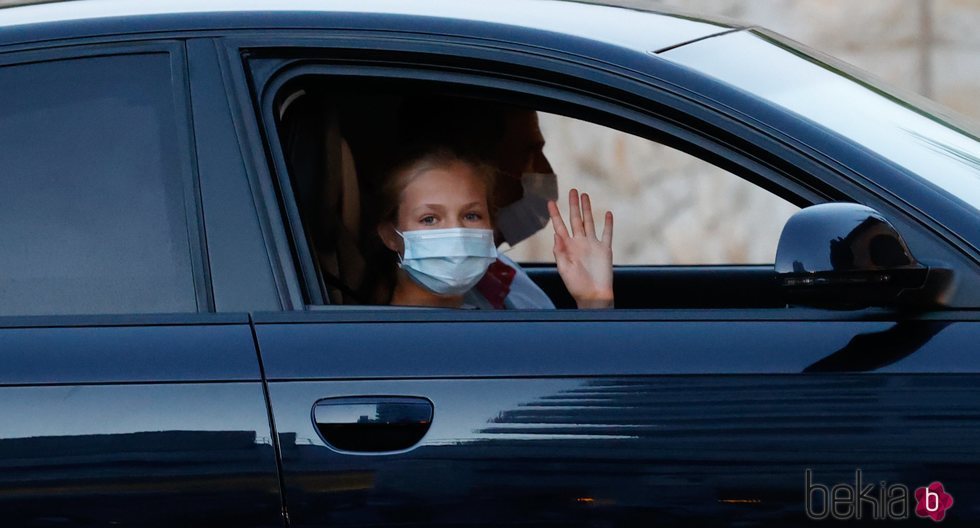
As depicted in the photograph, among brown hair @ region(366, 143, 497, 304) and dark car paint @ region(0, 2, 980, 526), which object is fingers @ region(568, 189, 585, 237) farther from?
dark car paint @ region(0, 2, 980, 526)

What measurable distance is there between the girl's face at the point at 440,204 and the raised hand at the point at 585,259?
199 millimetres

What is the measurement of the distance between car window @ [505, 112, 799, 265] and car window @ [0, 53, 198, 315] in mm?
4879

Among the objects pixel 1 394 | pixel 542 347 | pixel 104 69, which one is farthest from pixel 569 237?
pixel 1 394

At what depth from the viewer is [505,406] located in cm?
194

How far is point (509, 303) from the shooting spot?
3.13 metres

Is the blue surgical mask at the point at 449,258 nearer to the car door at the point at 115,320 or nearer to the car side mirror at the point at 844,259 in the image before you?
the car door at the point at 115,320

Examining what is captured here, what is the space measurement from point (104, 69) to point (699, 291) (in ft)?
5.96

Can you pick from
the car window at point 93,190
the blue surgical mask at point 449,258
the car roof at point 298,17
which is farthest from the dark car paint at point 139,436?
the blue surgical mask at point 449,258

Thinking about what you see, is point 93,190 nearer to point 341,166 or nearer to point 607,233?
point 341,166

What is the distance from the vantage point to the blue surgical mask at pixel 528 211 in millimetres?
3432

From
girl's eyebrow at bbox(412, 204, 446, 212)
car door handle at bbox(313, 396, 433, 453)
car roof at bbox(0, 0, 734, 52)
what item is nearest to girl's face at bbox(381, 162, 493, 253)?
girl's eyebrow at bbox(412, 204, 446, 212)

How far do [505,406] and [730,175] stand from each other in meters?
5.21

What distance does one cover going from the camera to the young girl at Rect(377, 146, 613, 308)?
100 inches

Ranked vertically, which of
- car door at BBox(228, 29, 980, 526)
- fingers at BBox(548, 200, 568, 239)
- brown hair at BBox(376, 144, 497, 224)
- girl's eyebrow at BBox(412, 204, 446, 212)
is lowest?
car door at BBox(228, 29, 980, 526)
